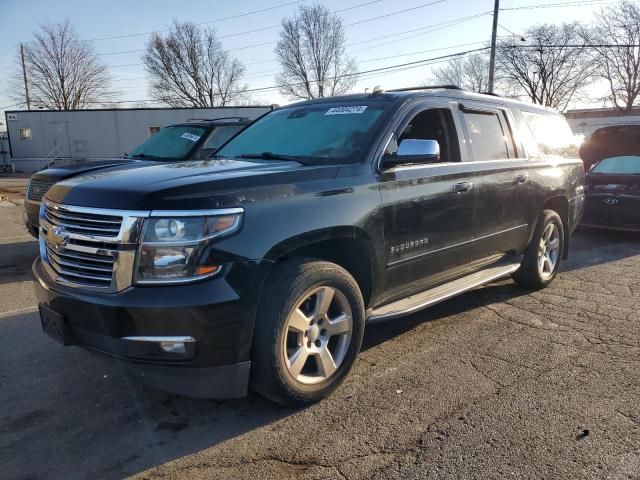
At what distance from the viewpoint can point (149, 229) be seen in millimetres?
2584

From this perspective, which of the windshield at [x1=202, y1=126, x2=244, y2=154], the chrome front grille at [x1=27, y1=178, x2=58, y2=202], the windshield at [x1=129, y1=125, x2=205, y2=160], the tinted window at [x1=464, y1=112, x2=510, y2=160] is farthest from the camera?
the windshield at [x1=202, y1=126, x2=244, y2=154]

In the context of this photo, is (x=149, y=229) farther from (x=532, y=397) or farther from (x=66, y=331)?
(x=532, y=397)

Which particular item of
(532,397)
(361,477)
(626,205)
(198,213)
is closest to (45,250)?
(198,213)

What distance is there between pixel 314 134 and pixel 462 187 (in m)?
1.29

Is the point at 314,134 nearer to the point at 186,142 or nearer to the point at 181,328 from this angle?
the point at 181,328

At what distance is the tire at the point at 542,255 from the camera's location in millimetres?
5457

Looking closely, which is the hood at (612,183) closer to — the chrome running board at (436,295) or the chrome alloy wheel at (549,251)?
the chrome alloy wheel at (549,251)

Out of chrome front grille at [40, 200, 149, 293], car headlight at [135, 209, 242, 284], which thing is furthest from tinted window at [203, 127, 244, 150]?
car headlight at [135, 209, 242, 284]

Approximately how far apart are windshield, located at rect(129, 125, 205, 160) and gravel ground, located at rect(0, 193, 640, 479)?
3.76 metres

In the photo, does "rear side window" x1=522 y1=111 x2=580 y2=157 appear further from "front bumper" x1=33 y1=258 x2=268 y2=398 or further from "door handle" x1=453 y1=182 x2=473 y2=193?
"front bumper" x1=33 y1=258 x2=268 y2=398

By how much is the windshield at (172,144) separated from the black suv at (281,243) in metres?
3.35

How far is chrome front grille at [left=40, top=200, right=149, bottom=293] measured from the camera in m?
2.61

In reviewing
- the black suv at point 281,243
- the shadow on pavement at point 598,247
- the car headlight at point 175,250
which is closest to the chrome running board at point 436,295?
the black suv at point 281,243

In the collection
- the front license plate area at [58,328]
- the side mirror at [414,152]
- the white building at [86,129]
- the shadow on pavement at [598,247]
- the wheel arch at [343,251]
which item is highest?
the white building at [86,129]
